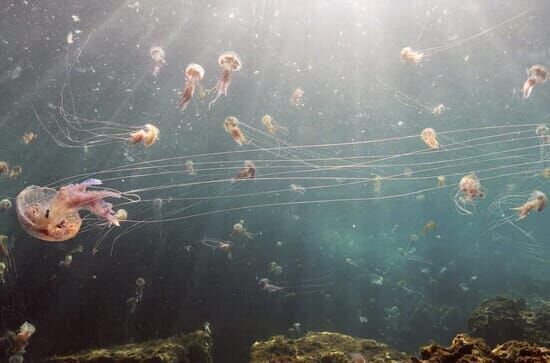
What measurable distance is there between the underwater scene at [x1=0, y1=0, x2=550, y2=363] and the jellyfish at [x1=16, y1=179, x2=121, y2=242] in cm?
2

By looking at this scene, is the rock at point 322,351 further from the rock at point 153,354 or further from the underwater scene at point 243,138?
the rock at point 153,354

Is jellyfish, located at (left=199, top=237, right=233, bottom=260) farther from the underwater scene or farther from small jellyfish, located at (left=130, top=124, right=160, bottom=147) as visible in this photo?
small jellyfish, located at (left=130, top=124, right=160, bottom=147)

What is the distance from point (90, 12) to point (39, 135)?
13.6 m

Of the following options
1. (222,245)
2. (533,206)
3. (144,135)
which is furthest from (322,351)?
(222,245)

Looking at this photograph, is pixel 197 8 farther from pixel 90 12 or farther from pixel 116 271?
pixel 116 271

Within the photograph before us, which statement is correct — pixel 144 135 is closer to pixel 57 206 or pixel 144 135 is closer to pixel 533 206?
pixel 57 206

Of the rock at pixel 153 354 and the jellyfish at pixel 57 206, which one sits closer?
the jellyfish at pixel 57 206

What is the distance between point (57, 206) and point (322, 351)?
391cm

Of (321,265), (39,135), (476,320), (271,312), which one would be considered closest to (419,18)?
(476,320)

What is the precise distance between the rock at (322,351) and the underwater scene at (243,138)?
4 cm

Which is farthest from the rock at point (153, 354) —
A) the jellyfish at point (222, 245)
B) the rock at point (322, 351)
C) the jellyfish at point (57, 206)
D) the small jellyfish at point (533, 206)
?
the small jellyfish at point (533, 206)

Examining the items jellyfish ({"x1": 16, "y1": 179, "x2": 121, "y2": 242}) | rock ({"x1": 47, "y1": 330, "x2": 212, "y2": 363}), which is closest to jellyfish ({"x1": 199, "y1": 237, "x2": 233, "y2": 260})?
rock ({"x1": 47, "y1": 330, "x2": 212, "y2": 363})

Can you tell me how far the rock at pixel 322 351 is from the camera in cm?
491

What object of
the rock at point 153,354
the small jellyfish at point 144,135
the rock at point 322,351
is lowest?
the rock at point 153,354
